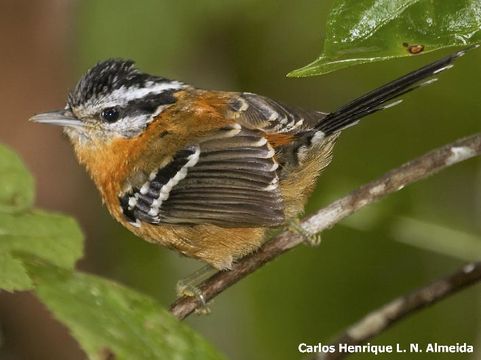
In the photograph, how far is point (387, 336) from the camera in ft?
14.8

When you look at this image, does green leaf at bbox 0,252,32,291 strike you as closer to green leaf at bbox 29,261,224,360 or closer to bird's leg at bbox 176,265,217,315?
green leaf at bbox 29,261,224,360

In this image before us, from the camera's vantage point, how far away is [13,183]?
260 centimetres

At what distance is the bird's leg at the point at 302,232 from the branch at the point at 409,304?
1.70ft

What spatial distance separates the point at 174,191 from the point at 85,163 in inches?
27.0

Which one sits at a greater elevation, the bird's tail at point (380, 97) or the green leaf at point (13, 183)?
the bird's tail at point (380, 97)

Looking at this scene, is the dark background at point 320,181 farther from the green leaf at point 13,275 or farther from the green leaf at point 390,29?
the green leaf at point 13,275

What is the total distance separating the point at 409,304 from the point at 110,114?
2203 millimetres

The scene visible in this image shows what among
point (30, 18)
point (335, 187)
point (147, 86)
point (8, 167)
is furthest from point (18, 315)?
point (8, 167)

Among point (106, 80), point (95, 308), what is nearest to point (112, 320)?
point (95, 308)

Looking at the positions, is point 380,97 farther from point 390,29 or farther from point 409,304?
point 390,29

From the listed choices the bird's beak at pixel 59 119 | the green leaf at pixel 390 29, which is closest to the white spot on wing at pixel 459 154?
the green leaf at pixel 390 29

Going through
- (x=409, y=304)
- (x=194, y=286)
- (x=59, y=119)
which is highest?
(x=59, y=119)

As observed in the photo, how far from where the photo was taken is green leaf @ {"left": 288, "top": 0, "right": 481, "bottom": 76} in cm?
218

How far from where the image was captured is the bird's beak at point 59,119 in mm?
4488
